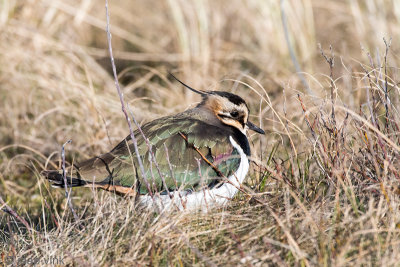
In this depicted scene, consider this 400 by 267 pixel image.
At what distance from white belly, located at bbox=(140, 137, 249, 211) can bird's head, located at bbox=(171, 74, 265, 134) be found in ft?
1.72

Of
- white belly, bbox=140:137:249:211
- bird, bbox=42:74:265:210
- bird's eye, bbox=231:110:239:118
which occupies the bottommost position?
white belly, bbox=140:137:249:211

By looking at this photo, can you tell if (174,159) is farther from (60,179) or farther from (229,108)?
(60,179)

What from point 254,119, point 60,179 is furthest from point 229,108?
point 254,119

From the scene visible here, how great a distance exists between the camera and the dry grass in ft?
10.5

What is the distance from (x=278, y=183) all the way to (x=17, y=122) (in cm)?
361

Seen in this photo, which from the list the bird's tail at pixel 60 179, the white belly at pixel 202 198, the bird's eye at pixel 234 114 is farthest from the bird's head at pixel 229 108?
the bird's tail at pixel 60 179

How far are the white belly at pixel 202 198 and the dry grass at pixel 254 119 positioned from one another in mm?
93

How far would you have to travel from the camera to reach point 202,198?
365 centimetres

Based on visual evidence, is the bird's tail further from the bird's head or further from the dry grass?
the bird's head

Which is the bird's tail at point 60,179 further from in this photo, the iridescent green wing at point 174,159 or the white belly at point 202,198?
the white belly at point 202,198

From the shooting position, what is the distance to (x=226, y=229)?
339 centimetres

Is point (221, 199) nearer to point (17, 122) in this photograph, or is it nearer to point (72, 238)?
point (72, 238)

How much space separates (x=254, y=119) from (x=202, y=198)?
8.13 ft

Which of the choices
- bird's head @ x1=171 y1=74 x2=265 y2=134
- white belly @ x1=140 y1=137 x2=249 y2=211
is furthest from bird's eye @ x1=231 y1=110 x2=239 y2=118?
white belly @ x1=140 y1=137 x2=249 y2=211
